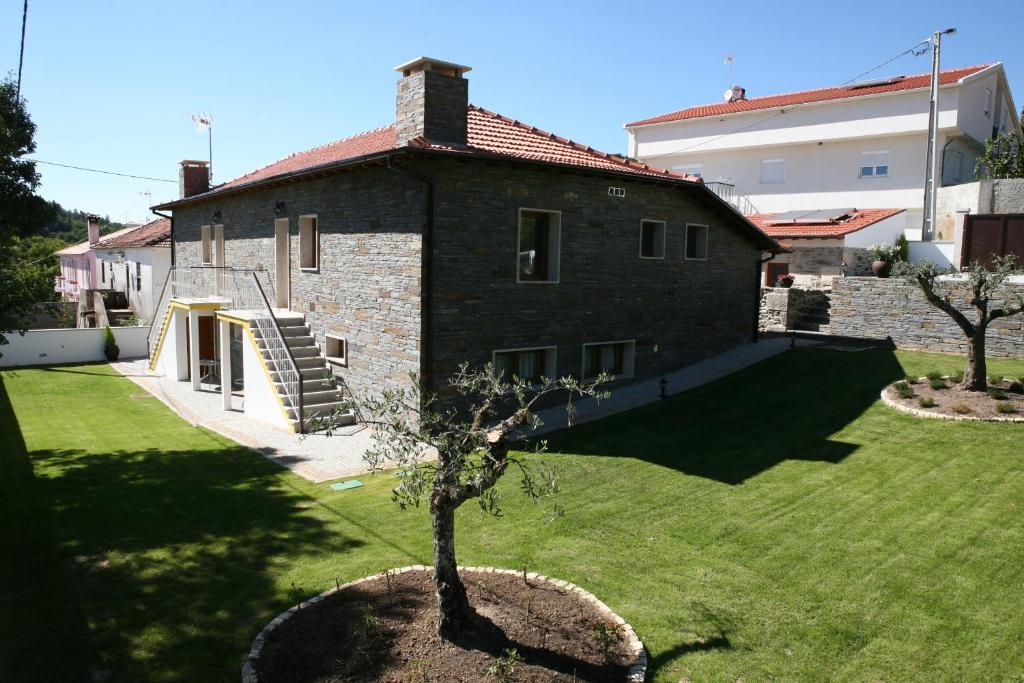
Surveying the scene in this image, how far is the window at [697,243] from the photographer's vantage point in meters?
17.6

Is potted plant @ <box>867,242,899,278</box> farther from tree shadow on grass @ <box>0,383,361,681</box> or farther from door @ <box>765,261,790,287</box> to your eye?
tree shadow on grass @ <box>0,383,361,681</box>

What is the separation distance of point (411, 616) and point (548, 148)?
10.8 meters

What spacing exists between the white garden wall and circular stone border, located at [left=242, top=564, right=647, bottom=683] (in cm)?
2217

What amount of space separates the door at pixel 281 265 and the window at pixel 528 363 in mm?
7140

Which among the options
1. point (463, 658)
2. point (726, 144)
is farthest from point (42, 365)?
point (726, 144)

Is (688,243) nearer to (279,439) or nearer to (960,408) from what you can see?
(960,408)

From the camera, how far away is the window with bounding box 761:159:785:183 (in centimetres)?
3238

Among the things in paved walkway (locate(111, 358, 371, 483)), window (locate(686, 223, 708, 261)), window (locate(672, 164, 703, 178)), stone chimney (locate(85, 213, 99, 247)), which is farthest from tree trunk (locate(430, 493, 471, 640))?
stone chimney (locate(85, 213, 99, 247))

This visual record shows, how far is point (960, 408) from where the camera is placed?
11992 mm

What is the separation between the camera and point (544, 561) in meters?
7.64

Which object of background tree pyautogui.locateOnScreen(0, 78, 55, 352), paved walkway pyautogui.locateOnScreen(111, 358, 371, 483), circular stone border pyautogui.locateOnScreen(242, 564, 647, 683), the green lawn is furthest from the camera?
paved walkway pyautogui.locateOnScreen(111, 358, 371, 483)

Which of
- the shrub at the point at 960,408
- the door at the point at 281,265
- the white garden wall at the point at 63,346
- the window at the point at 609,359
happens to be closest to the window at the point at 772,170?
the window at the point at 609,359

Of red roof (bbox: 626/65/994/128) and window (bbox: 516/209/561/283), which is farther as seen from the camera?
red roof (bbox: 626/65/994/128)

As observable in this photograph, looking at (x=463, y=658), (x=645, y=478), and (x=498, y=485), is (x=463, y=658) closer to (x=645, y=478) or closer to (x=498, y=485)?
(x=498, y=485)
